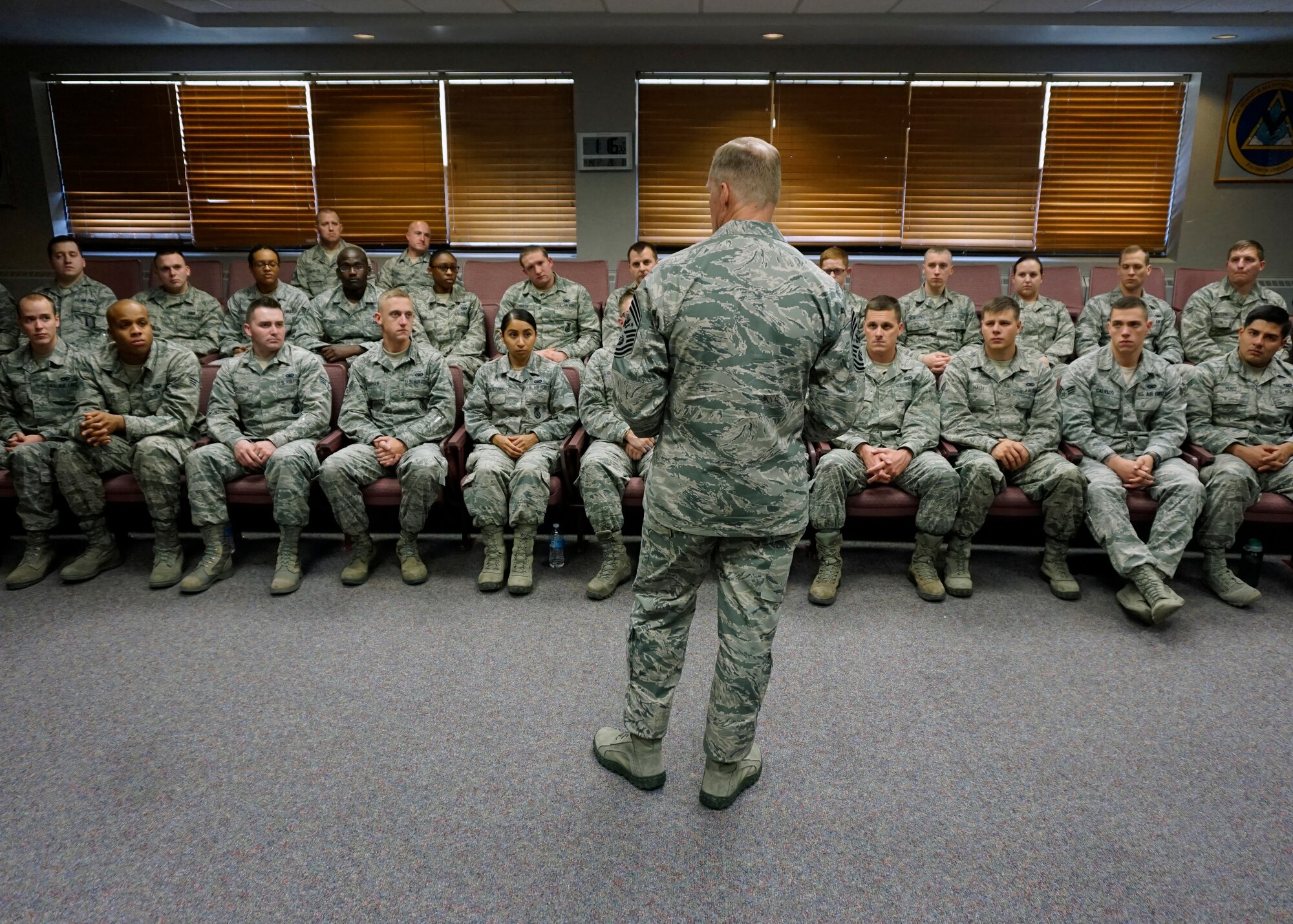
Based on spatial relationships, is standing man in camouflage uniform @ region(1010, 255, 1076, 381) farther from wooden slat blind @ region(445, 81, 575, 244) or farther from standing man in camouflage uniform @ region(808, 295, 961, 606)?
wooden slat blind @ region(445, 81, 575, 244)

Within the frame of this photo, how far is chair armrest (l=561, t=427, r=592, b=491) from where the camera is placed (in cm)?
356

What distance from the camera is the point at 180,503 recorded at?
11.9 feet

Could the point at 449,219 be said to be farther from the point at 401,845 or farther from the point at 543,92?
the point at 401,845

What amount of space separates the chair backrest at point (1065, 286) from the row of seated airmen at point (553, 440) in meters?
1.92

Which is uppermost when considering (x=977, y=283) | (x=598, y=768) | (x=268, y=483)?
(x=977, y=283)

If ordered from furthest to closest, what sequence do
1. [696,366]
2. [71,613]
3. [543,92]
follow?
[543,92], [71,613], [696,366]

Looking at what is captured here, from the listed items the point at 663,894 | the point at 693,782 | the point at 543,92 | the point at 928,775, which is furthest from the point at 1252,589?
the point at 543,92

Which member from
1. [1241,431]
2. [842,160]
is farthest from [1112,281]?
[1241,431]

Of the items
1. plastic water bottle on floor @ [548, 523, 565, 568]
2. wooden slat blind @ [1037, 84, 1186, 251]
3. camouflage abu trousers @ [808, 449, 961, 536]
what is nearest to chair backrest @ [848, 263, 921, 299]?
wooden slat blind @ [1037, 84, 1186, 251]

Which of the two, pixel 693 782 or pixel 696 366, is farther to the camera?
pixel 693 782

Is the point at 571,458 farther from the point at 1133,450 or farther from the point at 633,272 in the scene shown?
the point at 1133,450

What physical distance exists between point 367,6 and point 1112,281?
536 cm

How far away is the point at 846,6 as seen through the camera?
493 cm

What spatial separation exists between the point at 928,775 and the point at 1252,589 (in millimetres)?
2085
